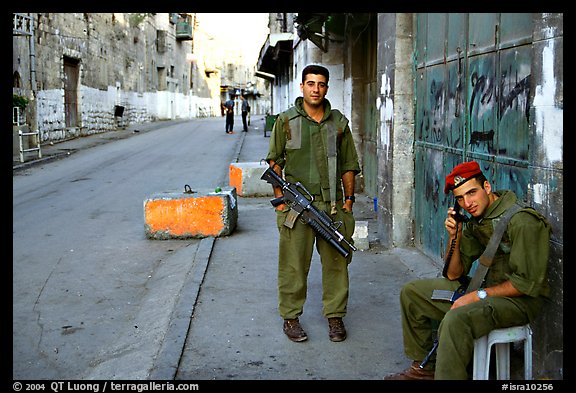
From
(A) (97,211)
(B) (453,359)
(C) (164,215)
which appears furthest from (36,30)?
(B) (453,359)

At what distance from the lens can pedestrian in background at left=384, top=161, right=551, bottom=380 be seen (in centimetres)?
356

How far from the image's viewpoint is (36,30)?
2275cm

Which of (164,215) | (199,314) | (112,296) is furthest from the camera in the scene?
(164,215)

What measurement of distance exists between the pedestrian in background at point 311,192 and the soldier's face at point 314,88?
2 cm

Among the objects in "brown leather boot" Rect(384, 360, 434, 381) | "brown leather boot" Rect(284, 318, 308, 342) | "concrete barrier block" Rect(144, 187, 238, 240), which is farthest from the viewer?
"concrete barrier block" Rect(144, 187, 238, 240)

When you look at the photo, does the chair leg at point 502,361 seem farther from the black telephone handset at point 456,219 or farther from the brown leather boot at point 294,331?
the brown leather boot at point 294,331

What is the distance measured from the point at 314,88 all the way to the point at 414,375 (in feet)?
6.86

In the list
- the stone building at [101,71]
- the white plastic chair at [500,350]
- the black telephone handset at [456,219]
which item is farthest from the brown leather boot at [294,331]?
the stone building at [101,71]

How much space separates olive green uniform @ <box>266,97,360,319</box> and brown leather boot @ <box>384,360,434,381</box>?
3.02 feet

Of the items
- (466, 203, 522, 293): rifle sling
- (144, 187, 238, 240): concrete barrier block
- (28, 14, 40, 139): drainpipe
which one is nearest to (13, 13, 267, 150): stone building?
(28, 14, 40, 139): drainpipe

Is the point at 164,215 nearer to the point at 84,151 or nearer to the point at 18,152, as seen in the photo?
the point at 18,152

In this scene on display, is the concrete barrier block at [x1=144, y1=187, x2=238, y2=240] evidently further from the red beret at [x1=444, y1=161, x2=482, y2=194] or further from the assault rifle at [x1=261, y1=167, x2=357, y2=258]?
the red beret at [x1=444, y1=161, x2=482, y2=194]

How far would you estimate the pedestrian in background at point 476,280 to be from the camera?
3562mm
